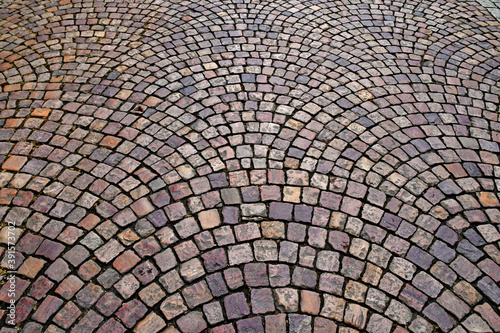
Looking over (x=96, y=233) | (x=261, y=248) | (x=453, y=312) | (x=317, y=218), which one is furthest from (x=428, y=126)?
(x=96, y=233)

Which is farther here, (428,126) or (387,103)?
(387,103)

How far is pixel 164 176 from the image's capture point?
3.89 m

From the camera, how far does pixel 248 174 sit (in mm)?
3928

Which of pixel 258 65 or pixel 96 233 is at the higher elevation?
pixel 258 65

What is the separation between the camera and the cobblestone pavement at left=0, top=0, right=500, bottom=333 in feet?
9.86

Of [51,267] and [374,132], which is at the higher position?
[374,132]

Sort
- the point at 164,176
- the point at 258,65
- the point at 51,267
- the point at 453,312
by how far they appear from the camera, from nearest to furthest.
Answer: the point at 453,312
the point at 51,267
the point at 164,176
the point at 258,65

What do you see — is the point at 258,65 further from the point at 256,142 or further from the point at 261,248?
the point at 261,248

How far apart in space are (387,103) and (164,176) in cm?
302

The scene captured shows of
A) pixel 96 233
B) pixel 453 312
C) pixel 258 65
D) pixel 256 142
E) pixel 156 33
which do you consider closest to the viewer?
pixel 453 312

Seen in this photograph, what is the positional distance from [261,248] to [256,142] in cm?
138

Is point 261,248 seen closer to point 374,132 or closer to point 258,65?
point 374,132

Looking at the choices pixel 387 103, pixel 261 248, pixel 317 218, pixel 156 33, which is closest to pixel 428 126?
pixel 387 103

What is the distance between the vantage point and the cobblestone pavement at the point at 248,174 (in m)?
3.01
